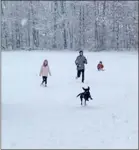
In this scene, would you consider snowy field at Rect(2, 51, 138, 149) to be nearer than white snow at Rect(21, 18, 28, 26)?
Yes

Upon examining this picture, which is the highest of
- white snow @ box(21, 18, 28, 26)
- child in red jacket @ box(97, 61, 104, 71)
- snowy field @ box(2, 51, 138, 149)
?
white snow @ box(21, 18, 28, 26)

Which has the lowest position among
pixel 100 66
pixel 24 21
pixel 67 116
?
pixel 67 116

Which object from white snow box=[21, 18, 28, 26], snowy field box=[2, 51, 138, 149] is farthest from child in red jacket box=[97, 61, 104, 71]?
white snow box=[21, 18, 28, 26]

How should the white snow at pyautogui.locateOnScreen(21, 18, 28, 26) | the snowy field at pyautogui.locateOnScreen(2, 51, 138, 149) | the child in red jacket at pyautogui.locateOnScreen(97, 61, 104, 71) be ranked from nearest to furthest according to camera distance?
the snowy field at pyautogui.locateOnScreen(2, 51, 138, 149) < the child in red jacket at pyautogui.locateOnScreen(97, 61, 104, 71) < the white snow at pyautogui.locateOnScreen(21, 18, 28, 26)

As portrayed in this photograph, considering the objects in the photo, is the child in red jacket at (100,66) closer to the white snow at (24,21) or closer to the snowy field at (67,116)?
the snowy field at (67,116)

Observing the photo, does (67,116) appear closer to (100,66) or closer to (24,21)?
(100,66)

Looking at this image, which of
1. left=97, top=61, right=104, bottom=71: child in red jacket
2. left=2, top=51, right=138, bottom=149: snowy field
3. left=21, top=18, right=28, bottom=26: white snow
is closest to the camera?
left=2, top=51, right=138, bottom=149: snowy field

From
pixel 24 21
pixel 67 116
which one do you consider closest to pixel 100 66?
pixel 67 116

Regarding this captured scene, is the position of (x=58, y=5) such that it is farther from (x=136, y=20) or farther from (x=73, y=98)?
(x=73, y=98)

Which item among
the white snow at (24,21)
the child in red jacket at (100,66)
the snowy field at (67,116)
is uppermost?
the white snow at (24,21)

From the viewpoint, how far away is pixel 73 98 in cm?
1545

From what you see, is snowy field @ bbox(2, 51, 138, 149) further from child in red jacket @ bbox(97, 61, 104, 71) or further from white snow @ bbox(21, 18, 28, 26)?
white snow @ bbox(21, 18, 28, 26)

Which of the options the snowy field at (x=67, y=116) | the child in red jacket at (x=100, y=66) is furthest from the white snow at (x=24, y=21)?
the snowy field at (x=67, y=116)

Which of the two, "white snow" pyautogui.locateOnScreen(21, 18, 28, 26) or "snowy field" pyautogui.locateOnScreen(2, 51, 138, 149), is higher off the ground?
"white snow" pyautogui.locateOnScreen(21, 18, 28, 26)
